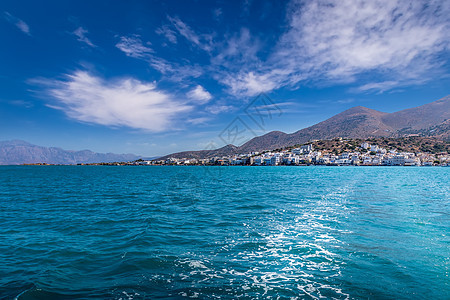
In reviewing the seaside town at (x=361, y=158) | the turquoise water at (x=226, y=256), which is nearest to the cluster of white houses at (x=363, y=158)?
the seaside town at (x=361, y=158)

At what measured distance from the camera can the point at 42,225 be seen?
11219 millimetres

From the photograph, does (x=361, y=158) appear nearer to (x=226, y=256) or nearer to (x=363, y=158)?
(x=363, y=158)

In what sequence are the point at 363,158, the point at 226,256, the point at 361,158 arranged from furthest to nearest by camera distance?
the point at 361,158, the point at 363,158, the point at 226,256

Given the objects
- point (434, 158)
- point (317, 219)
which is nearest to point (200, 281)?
point (317, 219)

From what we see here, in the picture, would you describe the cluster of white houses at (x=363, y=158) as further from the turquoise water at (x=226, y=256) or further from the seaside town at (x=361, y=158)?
the turquoise water at (x=226, y=256)

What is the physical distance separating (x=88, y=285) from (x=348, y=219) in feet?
39.4

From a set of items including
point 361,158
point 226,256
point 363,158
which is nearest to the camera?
point 226,256

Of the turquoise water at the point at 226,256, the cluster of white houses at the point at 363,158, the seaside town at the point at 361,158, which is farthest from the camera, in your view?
the seaside town at the point at 361,158

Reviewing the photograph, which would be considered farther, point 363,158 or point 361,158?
point 361,158

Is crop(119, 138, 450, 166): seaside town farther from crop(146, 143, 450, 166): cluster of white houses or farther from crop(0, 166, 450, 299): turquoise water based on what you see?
crop(0, 166, 450, 299): turquoise water

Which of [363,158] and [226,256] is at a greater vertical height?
[363,158]

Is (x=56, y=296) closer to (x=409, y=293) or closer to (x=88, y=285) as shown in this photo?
(x=88, y=285)

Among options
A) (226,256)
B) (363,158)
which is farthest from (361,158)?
(226,256)

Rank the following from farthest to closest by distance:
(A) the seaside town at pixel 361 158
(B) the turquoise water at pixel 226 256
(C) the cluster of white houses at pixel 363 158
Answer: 1. (A) the seaside town at pixel 361 158
2. (C) the cluster of white houses at pixel 363 158
3. (B) the turquoise water at pixel 226 256
